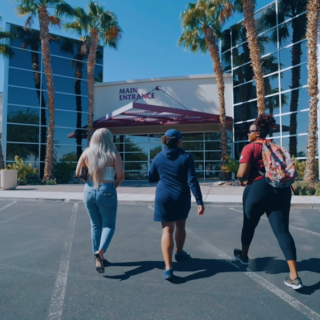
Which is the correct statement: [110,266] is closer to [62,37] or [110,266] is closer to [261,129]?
[261,129]

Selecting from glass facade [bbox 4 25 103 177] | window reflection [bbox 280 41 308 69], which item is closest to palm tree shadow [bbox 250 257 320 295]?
window reflection [bbox 280 41 308 69]

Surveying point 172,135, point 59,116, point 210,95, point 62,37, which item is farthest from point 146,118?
point 172,135

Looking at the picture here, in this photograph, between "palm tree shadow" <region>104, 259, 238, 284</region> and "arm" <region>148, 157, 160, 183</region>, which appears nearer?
"palm tree shadow" <region>104, 259, 238, 284</region>

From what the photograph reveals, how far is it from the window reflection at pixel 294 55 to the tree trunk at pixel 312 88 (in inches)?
98.8

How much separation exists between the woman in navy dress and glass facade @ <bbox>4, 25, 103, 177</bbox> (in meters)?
17.7

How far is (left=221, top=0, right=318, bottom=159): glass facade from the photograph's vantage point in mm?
15148

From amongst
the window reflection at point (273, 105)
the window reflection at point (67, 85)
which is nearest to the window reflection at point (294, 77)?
the window reflection at point (273, 105)

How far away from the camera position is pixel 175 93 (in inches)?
780

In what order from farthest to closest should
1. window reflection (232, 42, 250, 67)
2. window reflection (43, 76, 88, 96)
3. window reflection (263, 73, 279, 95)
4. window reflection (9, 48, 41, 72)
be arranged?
1. window reflection (43, 76, 88, 96)
2. window reflection (9, 48, 41, 72)
3. window reflection (232, 42, 250, 67)
4. window reflection (263, 73, 279, 95)

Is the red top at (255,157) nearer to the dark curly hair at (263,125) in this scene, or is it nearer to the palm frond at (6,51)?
the dark curly hair at (263,125)

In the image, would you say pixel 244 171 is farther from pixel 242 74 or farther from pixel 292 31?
pixel 242 74

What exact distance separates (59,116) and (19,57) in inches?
179

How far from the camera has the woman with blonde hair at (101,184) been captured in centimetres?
372

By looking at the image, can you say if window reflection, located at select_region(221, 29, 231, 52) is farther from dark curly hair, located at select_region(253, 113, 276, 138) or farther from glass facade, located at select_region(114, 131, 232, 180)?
dark curly hair, located at select_region(253, 113, 276, 138)
